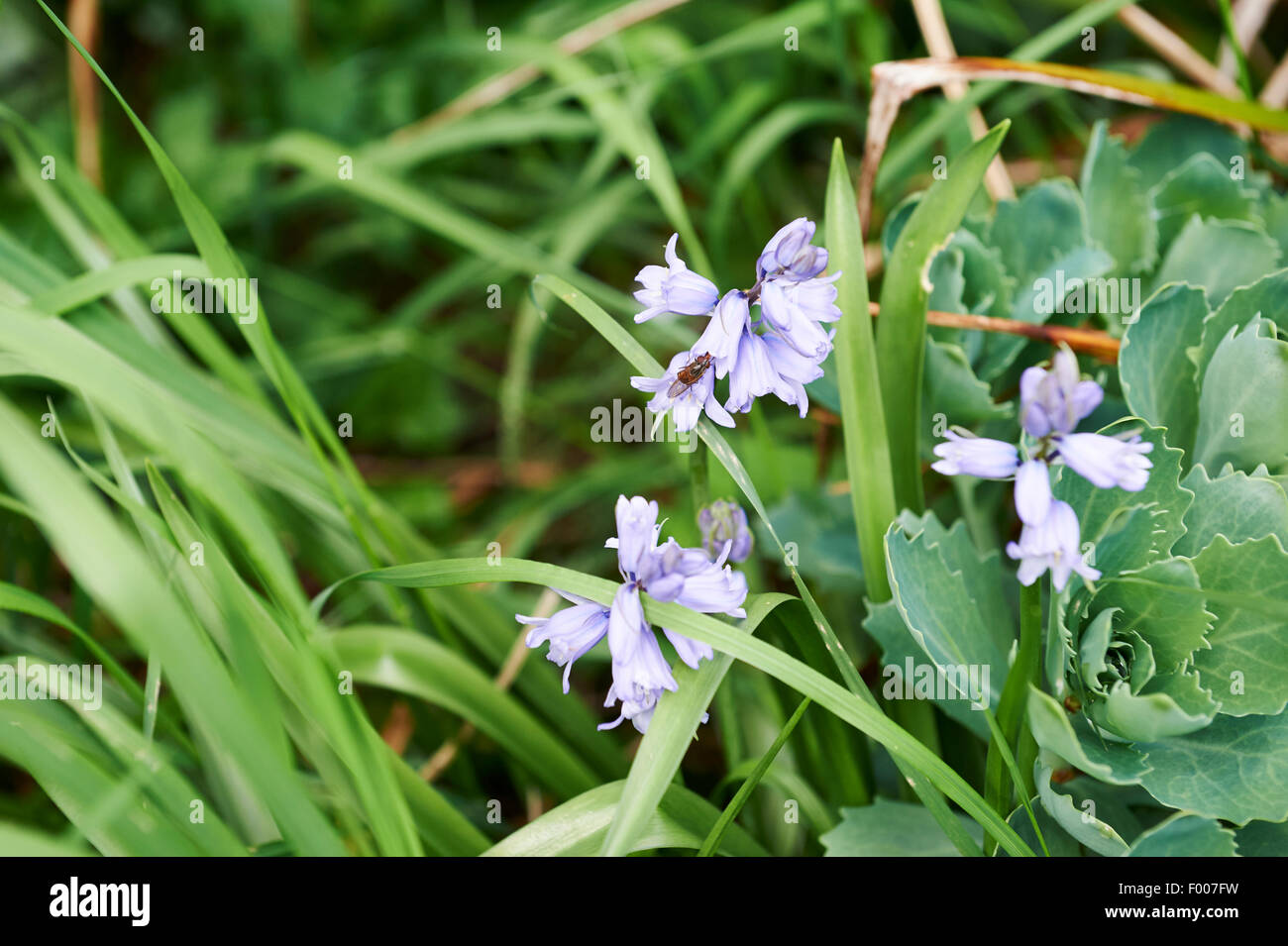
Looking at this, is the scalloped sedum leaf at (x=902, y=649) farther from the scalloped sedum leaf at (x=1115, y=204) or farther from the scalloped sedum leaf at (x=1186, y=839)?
the scalloped sedum leaf at (x=1115, y=204)

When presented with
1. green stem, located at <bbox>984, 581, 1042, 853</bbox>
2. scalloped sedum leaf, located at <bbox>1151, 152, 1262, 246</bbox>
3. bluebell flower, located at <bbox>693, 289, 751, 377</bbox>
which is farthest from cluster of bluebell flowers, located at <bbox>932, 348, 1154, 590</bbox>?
scalloped sedum leaf, located at <bbox>1151, 152, 1262, 246</bbox>

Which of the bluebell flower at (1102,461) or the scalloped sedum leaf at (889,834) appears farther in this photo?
the scalloped sedum leaf at (889,834)

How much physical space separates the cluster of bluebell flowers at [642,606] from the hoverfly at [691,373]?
0.37ft

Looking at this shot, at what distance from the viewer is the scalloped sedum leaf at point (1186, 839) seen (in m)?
0.80

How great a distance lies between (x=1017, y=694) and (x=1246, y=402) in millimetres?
404

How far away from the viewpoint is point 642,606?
2.59 ft

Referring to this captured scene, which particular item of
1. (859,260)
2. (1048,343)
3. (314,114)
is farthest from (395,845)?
(314,114)

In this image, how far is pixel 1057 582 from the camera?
0.68 m

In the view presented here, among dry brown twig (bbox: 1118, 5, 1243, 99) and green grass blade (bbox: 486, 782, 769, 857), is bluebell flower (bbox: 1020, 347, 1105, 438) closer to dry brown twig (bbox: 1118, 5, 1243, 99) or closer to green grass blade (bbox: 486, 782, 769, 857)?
green grass blade (bbox: 486, 782, 769, 857)

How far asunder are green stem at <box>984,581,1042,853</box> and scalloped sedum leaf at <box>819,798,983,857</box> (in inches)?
2.9

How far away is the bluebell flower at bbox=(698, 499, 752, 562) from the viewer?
0.89 m

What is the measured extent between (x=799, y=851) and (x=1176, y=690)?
1.73 feet

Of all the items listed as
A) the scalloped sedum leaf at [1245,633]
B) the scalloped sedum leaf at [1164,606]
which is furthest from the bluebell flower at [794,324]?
the scalloped sedum leaf at [1245,633]
